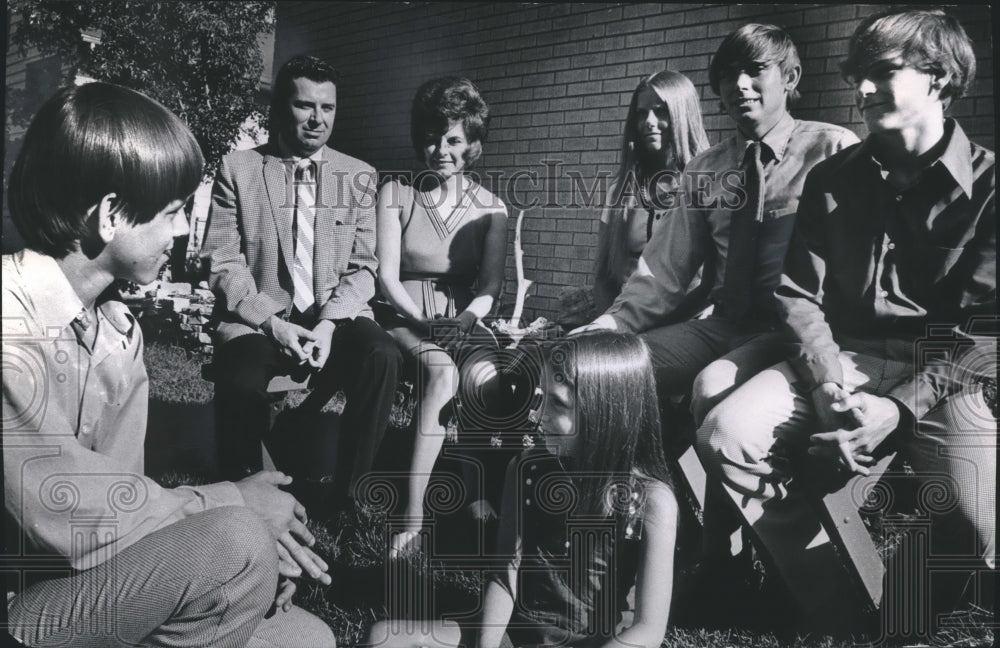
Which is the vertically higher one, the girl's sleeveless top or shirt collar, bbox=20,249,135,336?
shirt collar, bbox=20,249,135,336

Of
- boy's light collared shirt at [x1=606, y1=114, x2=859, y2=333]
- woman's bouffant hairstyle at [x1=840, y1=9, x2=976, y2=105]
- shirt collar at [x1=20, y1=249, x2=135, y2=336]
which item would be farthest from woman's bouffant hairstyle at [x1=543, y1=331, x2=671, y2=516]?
shirt collar at [x1=20, y1=249, x2=135, y2=336]

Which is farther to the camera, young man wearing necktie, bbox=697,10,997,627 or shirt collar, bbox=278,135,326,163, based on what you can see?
shirt collar, bbox=278,135,326,163

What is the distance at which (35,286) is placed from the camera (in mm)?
1845

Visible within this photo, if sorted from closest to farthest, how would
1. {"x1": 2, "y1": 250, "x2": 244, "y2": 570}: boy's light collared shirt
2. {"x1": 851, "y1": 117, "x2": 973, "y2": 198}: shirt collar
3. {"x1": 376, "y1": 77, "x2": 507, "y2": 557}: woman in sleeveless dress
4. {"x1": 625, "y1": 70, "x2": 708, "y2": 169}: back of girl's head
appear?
{"x1": 2, "y1": 250, "x2": 244, "y2": 570}: boy's light collared shirt
{"x1": 851, "y1": 117, "x2": 973, "y2": 198}: shirt collar
{"x1": 625, "y1": 70, "x2": 708, "y2": 169}: back of girl's head
{"x1": 376, "y1": 77, "x2": 507, "y2": 557}: woman in sleeveless dress

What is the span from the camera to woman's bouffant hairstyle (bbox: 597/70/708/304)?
257 cm

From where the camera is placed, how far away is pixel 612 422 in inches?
85.7

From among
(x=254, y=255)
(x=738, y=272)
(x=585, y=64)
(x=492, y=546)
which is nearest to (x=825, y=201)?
(x=738, y=272)

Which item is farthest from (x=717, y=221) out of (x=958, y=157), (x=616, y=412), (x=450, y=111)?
(x=450, y=111)

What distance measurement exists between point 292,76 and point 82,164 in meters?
1.03

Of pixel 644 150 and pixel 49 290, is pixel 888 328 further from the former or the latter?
pixel 49 290

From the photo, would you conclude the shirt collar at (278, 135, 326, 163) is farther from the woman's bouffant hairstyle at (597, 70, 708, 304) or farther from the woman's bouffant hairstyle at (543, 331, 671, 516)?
the woman's bouffant hairstyle at (543, 331, 671, 516)

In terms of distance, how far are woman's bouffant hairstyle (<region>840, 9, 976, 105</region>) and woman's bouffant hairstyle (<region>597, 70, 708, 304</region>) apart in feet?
1.82

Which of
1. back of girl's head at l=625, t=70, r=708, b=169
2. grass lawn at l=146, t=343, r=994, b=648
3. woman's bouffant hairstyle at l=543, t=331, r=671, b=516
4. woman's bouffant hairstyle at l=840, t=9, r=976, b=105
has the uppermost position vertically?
woman's bouffant hairstyle at l=840, t=9, r=976, b=105

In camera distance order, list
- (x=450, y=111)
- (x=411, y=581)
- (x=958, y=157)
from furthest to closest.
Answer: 1. (x=450, y=111)
2. (x=411, y=581)
3. (x=958, y=157)
